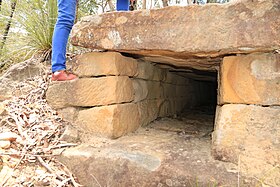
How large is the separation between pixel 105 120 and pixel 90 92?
24 centimetres

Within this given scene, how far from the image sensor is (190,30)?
56.9 inches

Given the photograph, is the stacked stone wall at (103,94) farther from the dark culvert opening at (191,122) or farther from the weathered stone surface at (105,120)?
the dark culvert opening at (191,122)

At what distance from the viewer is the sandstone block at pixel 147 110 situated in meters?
2.16

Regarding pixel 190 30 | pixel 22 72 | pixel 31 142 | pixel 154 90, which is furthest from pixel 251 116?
pixel 22 72

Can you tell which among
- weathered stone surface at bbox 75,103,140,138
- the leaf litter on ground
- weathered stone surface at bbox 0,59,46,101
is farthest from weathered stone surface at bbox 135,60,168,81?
weathered stone surface at bbox 0,59,46,101

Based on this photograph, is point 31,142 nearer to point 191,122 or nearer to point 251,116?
point 251,116

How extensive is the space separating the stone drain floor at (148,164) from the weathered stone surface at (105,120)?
2.6 inches

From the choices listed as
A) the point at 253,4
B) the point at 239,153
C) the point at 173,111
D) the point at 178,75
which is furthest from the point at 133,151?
the point at 178,75

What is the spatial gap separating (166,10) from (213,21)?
12.0 inches

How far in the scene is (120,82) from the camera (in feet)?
5.81

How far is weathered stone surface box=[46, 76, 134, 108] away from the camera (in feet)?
5.66

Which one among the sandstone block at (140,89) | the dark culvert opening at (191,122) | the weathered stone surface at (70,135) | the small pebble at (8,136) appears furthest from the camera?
the dark culvert opening at (191,122)

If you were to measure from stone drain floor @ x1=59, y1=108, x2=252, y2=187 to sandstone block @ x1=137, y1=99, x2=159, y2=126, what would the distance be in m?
0.36

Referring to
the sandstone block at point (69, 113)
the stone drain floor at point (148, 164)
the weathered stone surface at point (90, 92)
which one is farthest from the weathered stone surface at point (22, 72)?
the stone drain floor at point (148, 164)
